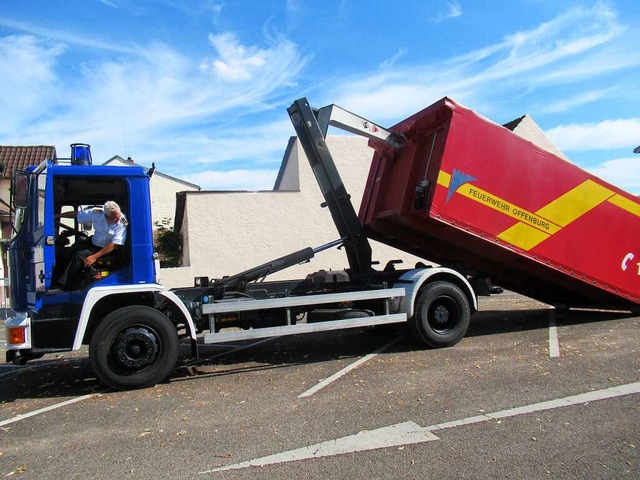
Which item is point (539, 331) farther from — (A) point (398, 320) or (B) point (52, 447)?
(B) point (52, 447)

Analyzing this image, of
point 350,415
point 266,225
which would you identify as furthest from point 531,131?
point 350,415

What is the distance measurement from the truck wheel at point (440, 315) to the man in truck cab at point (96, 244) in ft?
13.4

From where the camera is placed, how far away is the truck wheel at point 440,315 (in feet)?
23.9

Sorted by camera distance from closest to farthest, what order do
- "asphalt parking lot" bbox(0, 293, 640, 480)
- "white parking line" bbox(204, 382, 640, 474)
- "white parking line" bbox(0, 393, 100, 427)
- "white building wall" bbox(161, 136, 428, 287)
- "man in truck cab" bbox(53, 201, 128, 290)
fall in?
"asphalt parking lot" bbox(0, 293, 640, 480) < "white parking line" bbox(204, 382, 640, 474) < "white parking line" bbox(0, 393, 100, 427) < "man in truck cab" bbox(53, 201, 128, 290) < "white building wall" bbox(161, 136, 428, 287)

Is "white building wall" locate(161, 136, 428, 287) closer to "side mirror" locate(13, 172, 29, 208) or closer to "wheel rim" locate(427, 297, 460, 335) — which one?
"wheel rim" locate(427, 297, 460, 335)

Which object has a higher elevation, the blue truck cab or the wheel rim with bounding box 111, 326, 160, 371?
the blue truck cab

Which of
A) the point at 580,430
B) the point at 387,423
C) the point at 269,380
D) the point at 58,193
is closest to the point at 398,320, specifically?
the point at 269,380

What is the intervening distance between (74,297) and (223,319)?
1.79 metres

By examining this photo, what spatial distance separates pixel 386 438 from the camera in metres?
4.12

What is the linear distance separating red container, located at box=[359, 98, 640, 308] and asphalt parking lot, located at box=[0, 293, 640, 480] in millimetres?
1245

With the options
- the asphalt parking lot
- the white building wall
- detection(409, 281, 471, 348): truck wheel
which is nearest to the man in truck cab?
the asphalt parking lot

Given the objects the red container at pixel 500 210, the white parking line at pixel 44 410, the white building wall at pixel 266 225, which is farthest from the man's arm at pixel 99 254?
the white building wall at pixel 266 225

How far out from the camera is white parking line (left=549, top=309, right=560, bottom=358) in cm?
677

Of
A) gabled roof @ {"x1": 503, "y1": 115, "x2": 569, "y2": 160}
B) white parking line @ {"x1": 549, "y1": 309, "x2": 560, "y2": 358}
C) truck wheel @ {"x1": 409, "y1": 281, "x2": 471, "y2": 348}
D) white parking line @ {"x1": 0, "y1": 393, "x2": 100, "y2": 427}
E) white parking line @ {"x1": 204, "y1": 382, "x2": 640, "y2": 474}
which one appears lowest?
white parking line @ {"x1": 204, "y1": 382, "x2": 640, "y2": 474}
